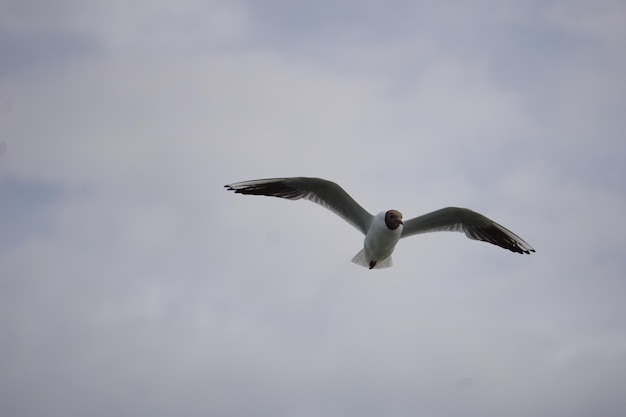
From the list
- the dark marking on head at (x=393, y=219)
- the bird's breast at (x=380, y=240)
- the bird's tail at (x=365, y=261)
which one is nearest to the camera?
the dark marking on head at (x=393, y=219)

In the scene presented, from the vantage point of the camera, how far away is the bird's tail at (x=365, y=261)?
16.3 metres

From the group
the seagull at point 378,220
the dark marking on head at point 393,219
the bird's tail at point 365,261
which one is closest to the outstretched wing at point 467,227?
the seagull at point 378,220

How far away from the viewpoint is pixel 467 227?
1691 cm

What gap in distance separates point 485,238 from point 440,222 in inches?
43.9

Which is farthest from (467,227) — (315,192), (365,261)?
(315,192)

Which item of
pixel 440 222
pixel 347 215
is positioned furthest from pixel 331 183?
pixel 440 222

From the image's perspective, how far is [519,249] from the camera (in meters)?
17.1

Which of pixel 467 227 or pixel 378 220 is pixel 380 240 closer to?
pixel 378 220

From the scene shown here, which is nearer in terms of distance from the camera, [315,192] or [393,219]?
[393,219]

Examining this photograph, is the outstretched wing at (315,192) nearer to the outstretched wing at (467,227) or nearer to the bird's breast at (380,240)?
the bird's breast at (380,240)

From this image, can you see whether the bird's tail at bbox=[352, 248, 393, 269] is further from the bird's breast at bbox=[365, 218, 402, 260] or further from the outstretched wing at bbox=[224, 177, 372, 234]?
the outstretched wing at bbox=[224, 177, 372, 234]

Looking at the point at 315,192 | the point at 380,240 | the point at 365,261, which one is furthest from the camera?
the point at 365,261

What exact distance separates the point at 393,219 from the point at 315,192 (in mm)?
1649

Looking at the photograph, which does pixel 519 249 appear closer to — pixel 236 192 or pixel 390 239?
pixel 390 239
